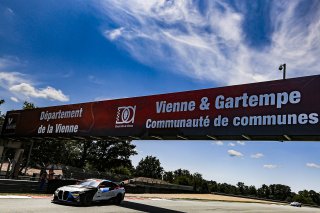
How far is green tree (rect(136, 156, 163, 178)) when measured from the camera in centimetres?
14125

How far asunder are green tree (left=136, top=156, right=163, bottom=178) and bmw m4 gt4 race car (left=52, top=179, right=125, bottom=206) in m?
126

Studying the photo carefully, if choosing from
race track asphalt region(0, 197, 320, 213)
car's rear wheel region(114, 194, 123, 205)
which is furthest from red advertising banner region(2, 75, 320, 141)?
race track asphalt region(0, 197, 320, 213)

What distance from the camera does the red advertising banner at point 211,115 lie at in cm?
1388

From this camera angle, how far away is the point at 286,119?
14.0 meters

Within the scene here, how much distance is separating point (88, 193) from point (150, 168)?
131 meters

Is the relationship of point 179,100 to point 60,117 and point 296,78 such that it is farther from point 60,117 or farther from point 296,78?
point 60,117

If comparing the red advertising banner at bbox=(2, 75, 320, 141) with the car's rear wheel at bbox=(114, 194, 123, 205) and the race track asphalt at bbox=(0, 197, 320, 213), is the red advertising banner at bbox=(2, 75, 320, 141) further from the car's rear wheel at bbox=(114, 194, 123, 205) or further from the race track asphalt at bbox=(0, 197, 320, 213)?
the race track asphalt at bbox=(0, 197, 320, 213)

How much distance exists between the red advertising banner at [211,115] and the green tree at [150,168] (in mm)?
120686

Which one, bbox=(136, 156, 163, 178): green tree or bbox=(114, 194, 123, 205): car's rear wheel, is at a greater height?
bbox=(136, 156, 163, 178): green tree

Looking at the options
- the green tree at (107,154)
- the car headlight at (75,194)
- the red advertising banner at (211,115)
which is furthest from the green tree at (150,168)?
the car headlight at (75,194)

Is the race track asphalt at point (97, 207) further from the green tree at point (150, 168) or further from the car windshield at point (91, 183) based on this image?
the green tree at point (150, 168)

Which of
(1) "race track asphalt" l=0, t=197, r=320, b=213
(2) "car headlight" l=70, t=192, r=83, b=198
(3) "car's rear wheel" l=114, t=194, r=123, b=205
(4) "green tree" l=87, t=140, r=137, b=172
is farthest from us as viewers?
(4) "green tree" l=87, t=140, r=137, b=172

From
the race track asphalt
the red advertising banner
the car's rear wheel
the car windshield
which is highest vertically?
the red advertising banner

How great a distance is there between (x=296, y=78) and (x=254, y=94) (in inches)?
79.9
